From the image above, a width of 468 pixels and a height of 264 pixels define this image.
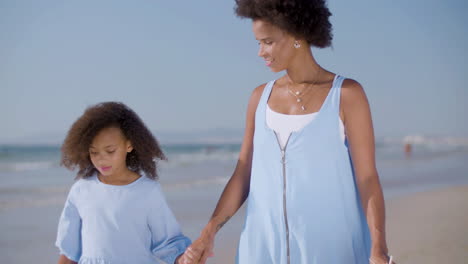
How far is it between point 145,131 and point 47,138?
40.3 m

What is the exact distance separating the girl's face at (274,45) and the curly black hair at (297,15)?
23mm

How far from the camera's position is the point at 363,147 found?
6.28 ft

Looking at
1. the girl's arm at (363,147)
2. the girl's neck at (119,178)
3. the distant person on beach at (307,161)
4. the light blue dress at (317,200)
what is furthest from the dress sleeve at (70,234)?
the girl's arm at (363,147)

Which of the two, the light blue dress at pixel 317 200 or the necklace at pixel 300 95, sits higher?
the necklace at pixel 300 95

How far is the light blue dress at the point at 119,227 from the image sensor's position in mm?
2361

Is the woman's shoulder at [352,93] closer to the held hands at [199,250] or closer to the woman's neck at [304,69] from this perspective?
the woman's neck at [304,69]

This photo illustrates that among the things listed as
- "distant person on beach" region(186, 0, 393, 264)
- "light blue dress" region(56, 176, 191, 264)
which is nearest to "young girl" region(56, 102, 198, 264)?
"light blue dress" region(56, 176, 191, 264)

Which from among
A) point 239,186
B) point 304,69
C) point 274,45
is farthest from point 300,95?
point 239,186

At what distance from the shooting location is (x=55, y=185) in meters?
11.6

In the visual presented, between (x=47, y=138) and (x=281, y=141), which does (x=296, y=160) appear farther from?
(x=47, y=138)

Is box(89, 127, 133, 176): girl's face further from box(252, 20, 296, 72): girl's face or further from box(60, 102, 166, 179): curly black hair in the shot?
box(252, 20, 296, 72): girl's face

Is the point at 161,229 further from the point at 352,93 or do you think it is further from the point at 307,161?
the point at 352,93

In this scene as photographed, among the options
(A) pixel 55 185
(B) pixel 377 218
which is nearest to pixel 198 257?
(B) pixel 377 218

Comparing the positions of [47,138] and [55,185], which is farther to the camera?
[47,138]
